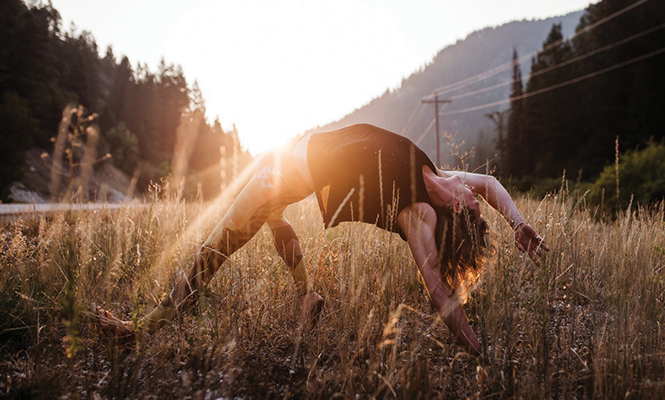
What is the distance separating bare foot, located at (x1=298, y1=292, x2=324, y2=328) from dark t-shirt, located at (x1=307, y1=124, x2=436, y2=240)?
0.54 m

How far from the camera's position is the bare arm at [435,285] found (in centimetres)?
153

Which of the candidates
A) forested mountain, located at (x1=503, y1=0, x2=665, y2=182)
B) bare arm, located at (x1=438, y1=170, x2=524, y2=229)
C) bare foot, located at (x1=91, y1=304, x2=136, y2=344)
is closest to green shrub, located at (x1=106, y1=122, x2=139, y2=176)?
bare foot, located at (x1=91, y1=304, x2=136, y2=344)

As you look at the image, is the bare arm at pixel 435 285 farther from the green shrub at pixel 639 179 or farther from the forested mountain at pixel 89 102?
the green shrub at pixel 639 179

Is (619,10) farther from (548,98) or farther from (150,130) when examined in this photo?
(150,130)

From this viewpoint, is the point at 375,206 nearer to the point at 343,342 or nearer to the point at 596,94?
the point at 343,342

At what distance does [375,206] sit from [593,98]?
30570 mm

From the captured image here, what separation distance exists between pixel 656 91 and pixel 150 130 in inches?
1899

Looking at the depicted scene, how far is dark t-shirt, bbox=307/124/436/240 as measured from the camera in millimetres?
1792

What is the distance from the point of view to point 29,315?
2.02 meters

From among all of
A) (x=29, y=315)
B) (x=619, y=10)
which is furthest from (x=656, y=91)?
(x=29, y=315)

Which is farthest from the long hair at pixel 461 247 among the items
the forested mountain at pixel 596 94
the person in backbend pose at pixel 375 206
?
the forested mountain at pixel 596 94

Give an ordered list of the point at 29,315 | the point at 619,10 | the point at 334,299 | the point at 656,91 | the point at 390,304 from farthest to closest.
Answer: the point at 619,10
the point at 656,91
the point at 334,299
the point at 390,304
the point at 29,315

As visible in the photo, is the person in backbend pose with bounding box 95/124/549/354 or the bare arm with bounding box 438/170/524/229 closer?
the person in backbend pose with bounding box 95/124/549/354

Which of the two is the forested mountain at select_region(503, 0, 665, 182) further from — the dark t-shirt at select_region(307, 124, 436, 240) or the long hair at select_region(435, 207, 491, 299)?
the dark t-shirt at select_region(307, 124, 436, 240)
